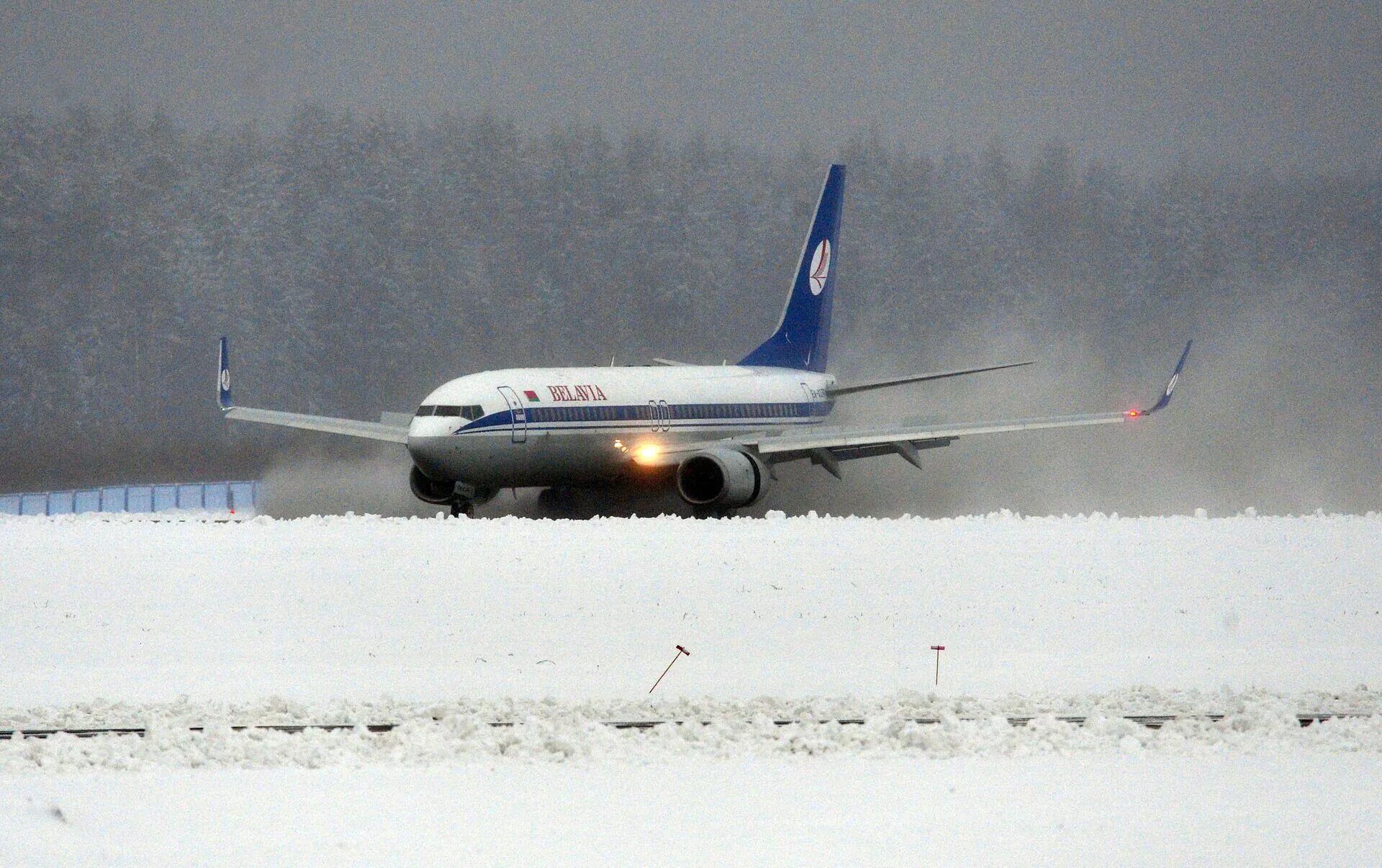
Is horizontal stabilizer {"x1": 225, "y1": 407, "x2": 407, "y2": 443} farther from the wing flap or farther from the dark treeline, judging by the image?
the dark treeline

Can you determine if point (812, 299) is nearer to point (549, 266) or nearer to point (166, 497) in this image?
point (166, 497)

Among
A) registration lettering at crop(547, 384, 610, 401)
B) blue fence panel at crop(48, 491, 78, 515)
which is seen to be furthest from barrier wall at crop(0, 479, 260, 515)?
registration lettering at crop(547, 384, 610, 401)

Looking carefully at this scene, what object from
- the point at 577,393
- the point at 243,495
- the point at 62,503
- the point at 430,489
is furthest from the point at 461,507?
the point at 243,495

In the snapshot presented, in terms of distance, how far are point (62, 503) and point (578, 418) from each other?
16.4 meters

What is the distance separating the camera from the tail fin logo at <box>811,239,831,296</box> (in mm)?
43938

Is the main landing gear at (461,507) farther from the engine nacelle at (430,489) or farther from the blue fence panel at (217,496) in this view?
the blue fence panel at (217,496)

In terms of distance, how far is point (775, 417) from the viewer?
40.6 m

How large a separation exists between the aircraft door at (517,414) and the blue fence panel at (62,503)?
15684mm

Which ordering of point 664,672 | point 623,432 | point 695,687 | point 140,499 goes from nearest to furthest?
point 664,672, point 695,687, point 623,432, point 140,499

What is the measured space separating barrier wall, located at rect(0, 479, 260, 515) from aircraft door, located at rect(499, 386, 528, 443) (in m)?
11.9

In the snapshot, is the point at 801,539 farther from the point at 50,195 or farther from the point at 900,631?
the point at 50,195

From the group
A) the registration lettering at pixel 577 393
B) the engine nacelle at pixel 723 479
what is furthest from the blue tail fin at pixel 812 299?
the engine nacelle at pixel 723 479

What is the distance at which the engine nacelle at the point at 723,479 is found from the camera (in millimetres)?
33844

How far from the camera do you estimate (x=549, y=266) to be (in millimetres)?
95062
